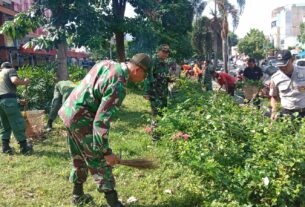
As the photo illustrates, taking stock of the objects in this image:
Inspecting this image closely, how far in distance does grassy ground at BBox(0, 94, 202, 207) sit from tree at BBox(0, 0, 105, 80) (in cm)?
300

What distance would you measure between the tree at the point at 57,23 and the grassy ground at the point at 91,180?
3.00 metres

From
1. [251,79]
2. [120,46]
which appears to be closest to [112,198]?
[251,79]

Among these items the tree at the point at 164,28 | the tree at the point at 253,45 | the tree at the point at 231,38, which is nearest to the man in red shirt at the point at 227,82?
the tree at the point at 164,28

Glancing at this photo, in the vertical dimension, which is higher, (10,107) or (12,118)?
(10,107)

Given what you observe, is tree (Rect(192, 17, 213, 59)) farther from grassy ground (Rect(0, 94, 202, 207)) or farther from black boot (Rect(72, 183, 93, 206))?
black boot (Rect(72, 183, 93, 206))

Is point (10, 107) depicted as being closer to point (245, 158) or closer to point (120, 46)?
point (245, 158)

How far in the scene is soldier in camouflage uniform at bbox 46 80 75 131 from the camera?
24.5ft

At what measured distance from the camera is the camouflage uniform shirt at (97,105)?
11.3 feet

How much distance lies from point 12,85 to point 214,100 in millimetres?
3275

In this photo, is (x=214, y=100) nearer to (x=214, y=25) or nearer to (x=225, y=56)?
(x=225, y=56)

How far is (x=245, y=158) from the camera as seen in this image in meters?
3.79

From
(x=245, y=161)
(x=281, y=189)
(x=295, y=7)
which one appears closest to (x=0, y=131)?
(x=245, y=161)

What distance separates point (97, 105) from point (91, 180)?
1.74m

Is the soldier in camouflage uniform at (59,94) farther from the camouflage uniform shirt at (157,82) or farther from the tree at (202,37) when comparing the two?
the tree at (202,37)
